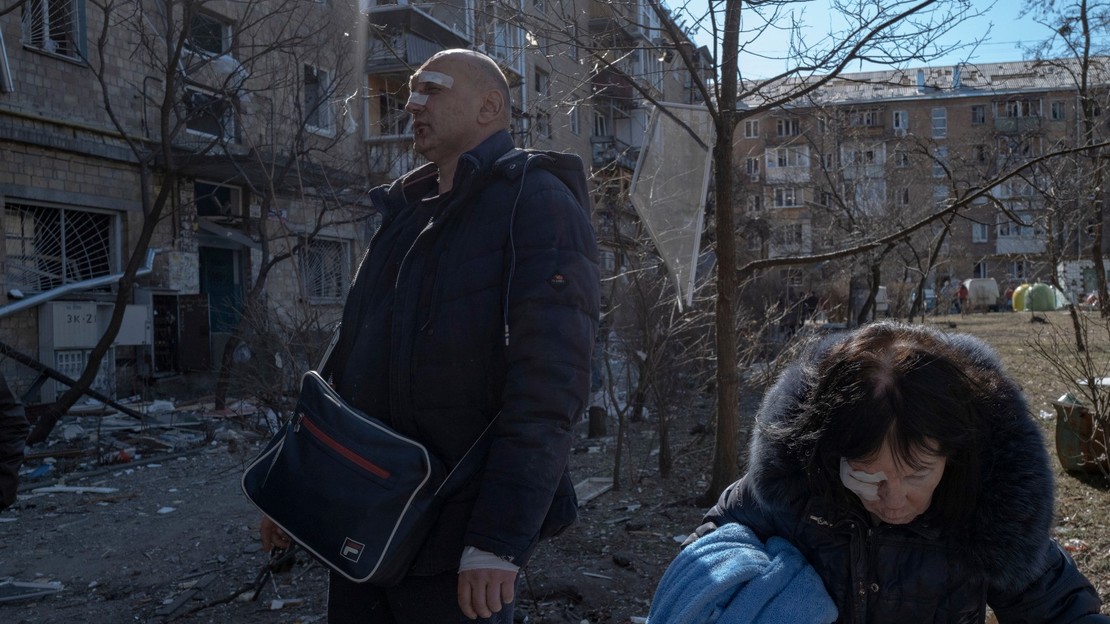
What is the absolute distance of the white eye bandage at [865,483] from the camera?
1.60 m

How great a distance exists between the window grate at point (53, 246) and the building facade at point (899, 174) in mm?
9496

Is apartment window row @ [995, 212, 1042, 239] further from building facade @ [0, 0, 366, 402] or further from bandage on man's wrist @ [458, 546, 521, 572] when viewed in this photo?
building facade @ [0, 0, 366, 402]

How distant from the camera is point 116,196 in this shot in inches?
550

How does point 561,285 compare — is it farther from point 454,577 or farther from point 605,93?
point 605,93

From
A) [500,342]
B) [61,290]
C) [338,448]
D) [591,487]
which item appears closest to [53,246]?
[61,290]

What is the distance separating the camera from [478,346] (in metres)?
2.09

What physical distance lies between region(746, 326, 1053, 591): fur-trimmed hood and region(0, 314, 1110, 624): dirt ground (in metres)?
2.75

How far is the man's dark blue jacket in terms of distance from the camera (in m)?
1.95

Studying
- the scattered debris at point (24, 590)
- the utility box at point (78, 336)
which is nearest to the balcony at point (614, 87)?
the scattered debris at point (24, 590)

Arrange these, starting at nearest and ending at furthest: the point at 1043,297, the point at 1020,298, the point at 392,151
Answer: the point at 392,151 < the point at 1043,297 < the point at 1020,298

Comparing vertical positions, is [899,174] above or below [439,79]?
above

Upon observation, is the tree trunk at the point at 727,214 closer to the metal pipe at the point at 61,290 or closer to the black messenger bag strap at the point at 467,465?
the black messenger bag strap at the point at 467,465

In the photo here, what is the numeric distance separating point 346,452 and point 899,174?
1553 cm

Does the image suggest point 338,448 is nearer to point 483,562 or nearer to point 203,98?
point 483,562
